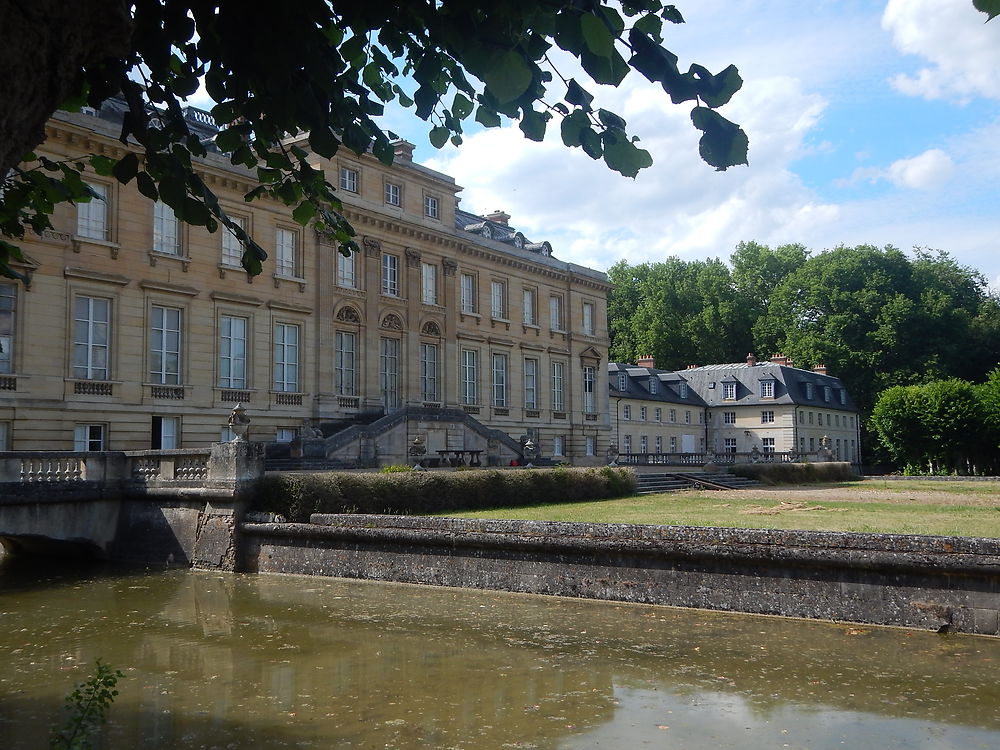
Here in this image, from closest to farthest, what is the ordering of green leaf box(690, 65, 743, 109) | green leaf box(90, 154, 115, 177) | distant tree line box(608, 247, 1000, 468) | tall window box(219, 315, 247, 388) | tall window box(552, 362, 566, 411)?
1. green leaf box(690, 65, 743, 109)
2. green leaf box(90, 154, 115, 177)
3. tall window box(219, 315, 247, 388)
4. tall window box(552, 362, 566, 411)
5. distant tree line box(608, 247, 1000, 468)

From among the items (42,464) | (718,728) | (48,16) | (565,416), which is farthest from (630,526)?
(565,416)

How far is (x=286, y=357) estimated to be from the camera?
29.3 metres

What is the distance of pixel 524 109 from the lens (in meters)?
4.62

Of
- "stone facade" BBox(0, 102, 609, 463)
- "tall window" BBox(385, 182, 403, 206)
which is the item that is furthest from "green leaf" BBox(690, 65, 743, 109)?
"tall window" BBox(385, 182, 403, 206)

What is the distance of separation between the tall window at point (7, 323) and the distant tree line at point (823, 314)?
52289 mm

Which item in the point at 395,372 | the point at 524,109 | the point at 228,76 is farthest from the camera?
the point at 395,372

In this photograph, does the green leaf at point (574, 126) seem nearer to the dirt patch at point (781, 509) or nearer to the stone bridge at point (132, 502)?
the stone bridge at point (132, 502)

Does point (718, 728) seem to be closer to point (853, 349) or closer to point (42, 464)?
point (42, 464)

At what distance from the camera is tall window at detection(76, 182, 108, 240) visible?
24.0 metres

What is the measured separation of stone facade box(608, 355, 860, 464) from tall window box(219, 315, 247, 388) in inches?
1203

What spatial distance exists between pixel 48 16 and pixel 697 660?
7736mm

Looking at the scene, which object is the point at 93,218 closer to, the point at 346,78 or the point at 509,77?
the point at 346,78

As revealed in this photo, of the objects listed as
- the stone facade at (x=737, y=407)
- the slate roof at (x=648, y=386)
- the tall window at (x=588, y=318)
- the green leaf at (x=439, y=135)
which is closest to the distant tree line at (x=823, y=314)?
the stone facade at (x=737, y=407)

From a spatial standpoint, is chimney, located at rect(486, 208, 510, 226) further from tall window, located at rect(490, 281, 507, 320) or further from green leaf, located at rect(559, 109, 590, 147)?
green leaf, located at rect(559, 109, 590, 147)
